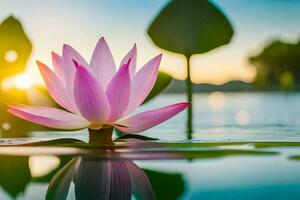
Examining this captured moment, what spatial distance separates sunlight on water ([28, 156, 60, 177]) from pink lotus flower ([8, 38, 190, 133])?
0.12 m

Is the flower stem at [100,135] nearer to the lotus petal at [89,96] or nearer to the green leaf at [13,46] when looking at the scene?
the lotus petal at [89,96]

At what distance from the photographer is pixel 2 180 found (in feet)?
1.73

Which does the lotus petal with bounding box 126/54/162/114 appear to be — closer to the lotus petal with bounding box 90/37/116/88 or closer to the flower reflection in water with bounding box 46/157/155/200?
the lotus petal with bounding box 90/37/116/88

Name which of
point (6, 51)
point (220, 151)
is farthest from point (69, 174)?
point (6, 51)

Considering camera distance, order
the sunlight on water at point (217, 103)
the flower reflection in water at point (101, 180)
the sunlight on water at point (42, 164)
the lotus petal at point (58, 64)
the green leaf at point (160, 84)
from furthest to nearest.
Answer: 1. the sunlight on water at point (217, 103)
2. the green leaf at point (160, 84)
3. the lotus petal at point (58, 64)
4. the sunlight on water at point (42, 164)
5. the flower reflection in water at point (101, 180)

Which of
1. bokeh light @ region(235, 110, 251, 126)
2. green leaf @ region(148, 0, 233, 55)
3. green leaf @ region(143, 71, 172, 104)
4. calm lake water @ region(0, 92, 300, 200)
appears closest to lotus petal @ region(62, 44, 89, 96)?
calm lake water @ region(0, 92, 300, 200)

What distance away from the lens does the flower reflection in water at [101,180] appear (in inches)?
16.8

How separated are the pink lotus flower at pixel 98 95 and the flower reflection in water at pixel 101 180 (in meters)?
0.14

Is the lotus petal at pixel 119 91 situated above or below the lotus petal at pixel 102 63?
below

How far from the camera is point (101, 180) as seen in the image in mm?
468

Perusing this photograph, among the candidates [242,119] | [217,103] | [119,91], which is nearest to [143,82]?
[119,91]

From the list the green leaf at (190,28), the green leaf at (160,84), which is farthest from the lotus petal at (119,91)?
the green leaf at (190,28)

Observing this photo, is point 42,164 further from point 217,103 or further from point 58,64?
point 217,103

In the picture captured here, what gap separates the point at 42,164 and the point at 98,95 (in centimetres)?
14
